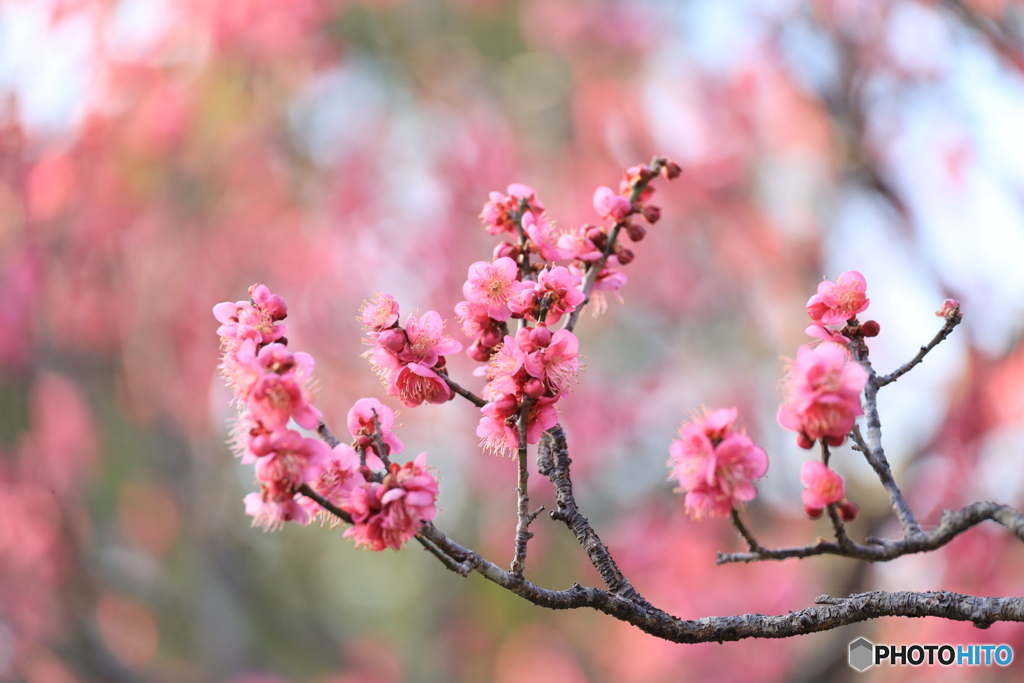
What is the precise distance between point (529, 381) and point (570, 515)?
0.81ft

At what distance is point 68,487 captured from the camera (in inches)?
189

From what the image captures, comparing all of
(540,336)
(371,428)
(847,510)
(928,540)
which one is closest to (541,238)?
(540,336)

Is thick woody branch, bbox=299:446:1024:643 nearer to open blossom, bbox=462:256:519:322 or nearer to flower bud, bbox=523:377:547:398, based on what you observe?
flower bud, bbox=523:377:547:398

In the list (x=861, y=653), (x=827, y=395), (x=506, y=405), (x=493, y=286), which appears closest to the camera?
(x=827, y=395)

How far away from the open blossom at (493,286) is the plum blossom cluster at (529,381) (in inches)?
3.5

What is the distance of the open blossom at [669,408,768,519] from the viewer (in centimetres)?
111

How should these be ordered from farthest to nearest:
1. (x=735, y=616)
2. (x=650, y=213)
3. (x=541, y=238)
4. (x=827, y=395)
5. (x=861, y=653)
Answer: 1. (x=861, y=653)
2. (x=650, y=213)
3. (x=541, y=238)
4. (x=735, y=616)
5. (x=827, y=395)

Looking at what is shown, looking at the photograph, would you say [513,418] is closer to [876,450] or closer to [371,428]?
[371,428]

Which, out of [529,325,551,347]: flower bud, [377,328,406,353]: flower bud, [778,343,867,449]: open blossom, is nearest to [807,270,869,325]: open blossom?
[778,343,867,449]: open blossom

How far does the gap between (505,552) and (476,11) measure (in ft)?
17.5

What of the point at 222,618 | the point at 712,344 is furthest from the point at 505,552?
the point at 712,344

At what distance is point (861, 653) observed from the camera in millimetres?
2908

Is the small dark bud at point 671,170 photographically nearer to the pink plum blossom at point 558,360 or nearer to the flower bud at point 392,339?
the pink plum blossom at point 558,360

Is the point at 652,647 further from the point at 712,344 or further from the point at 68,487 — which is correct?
the point at 68,487
